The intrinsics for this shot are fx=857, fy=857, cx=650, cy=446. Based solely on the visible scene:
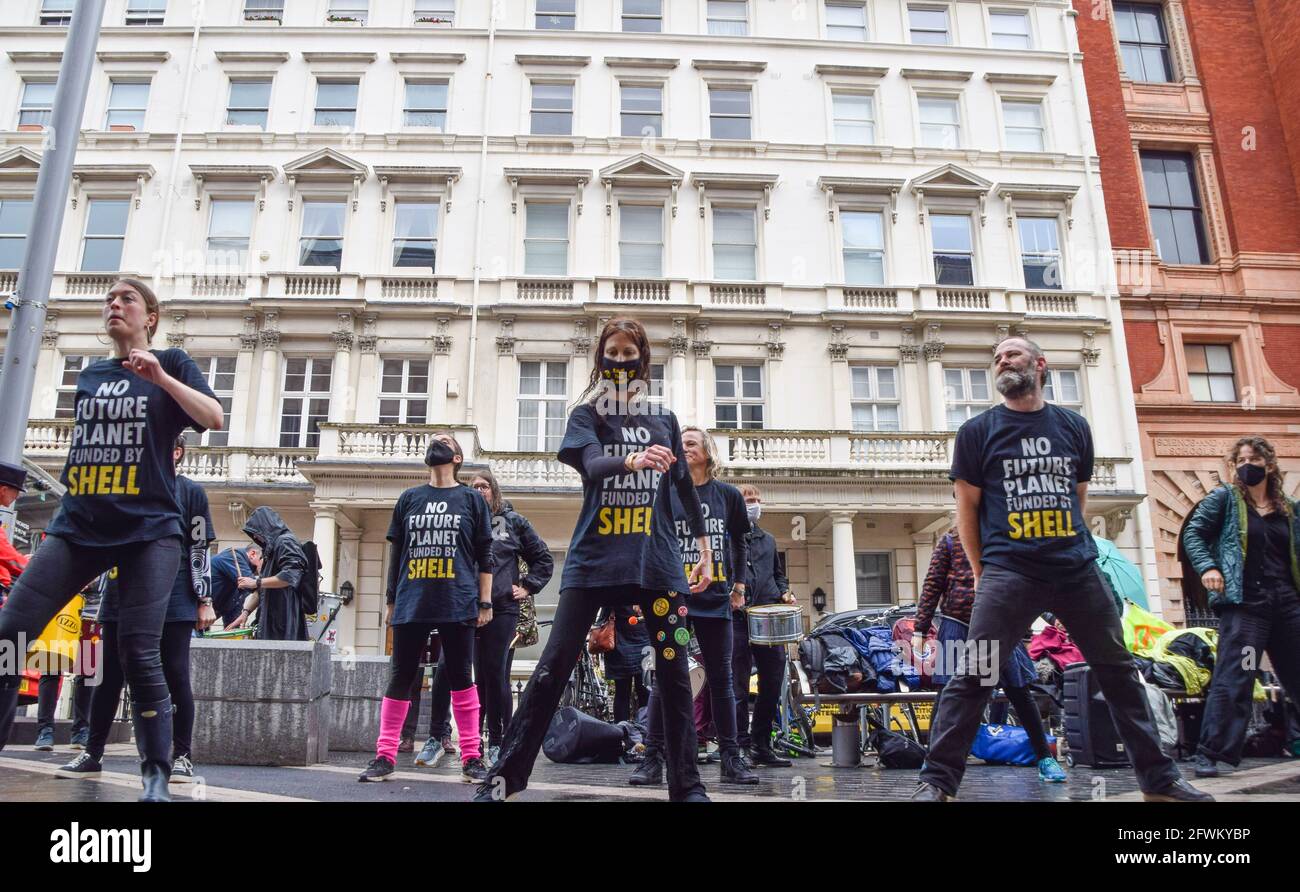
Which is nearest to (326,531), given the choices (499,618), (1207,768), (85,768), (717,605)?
(499,618)

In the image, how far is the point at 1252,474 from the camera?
618cm

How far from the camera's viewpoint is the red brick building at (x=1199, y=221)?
2175 centimetres

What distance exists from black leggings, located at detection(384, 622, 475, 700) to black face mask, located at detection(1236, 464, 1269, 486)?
18.3 feet

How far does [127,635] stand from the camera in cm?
351

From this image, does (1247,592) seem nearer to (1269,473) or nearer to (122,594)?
(1269,473)

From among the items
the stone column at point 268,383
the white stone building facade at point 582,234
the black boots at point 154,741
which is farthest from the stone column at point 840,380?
the black boots at point 154,741

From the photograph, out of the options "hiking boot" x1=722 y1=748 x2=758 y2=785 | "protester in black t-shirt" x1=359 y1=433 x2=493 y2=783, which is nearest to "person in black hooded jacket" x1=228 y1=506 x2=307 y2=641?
"protester in black t-shirt" x1=359 y1=433 x2=493 y2=783

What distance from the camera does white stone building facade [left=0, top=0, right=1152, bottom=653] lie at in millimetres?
20750

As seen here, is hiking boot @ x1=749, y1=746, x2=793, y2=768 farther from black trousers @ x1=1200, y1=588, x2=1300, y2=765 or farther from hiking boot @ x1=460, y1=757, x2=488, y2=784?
black trousers @ x1=1200, y1=588, x2=1300, y2=765

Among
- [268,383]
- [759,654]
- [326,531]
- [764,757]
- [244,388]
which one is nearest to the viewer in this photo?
[759,654]

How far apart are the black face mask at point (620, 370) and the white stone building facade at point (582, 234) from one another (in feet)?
51.7

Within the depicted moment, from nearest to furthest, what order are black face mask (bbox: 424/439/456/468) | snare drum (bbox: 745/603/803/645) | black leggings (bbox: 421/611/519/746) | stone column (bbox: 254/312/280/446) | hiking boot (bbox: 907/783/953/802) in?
hiking boot (bbox: 907/783/953/802), black face mask (bbox: 424/439/456/468), black leggings (bbox: 421/611/519/746), snare drum (bbox: 745/603/803/645), stone column (bbox: 254/312/280/446)

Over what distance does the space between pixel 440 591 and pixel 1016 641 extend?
336cm
